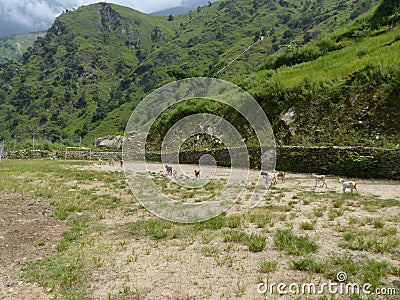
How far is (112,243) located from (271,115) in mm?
19781

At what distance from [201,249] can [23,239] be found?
4.43m

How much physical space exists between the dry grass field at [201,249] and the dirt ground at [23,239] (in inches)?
0.9

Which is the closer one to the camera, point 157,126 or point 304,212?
point 304,212

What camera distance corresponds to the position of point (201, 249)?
670 centimetres

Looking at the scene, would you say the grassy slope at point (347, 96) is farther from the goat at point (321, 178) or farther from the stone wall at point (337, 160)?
the goat at point (321, 178)

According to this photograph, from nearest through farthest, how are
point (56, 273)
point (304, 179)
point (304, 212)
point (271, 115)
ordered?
point (56, 273) < point (304, 212) < point (304, 179) < point (271, 115)

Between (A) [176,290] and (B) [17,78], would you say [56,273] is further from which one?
(B) [17,78]

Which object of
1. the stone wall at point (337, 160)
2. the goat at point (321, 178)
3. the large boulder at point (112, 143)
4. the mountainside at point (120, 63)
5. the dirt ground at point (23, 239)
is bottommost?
the dirt ground at point (23, 239)

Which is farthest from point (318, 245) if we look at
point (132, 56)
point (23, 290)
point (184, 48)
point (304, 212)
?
point (132, 56)

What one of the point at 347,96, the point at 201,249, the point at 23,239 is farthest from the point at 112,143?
the point at 201,249

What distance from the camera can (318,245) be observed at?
6.57 meters

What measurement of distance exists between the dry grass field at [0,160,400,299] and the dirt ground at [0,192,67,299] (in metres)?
0.02

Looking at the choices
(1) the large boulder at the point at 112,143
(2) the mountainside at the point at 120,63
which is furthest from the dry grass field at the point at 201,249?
(2) the mountainside at the point at 120,63

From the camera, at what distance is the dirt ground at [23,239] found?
201 inches
